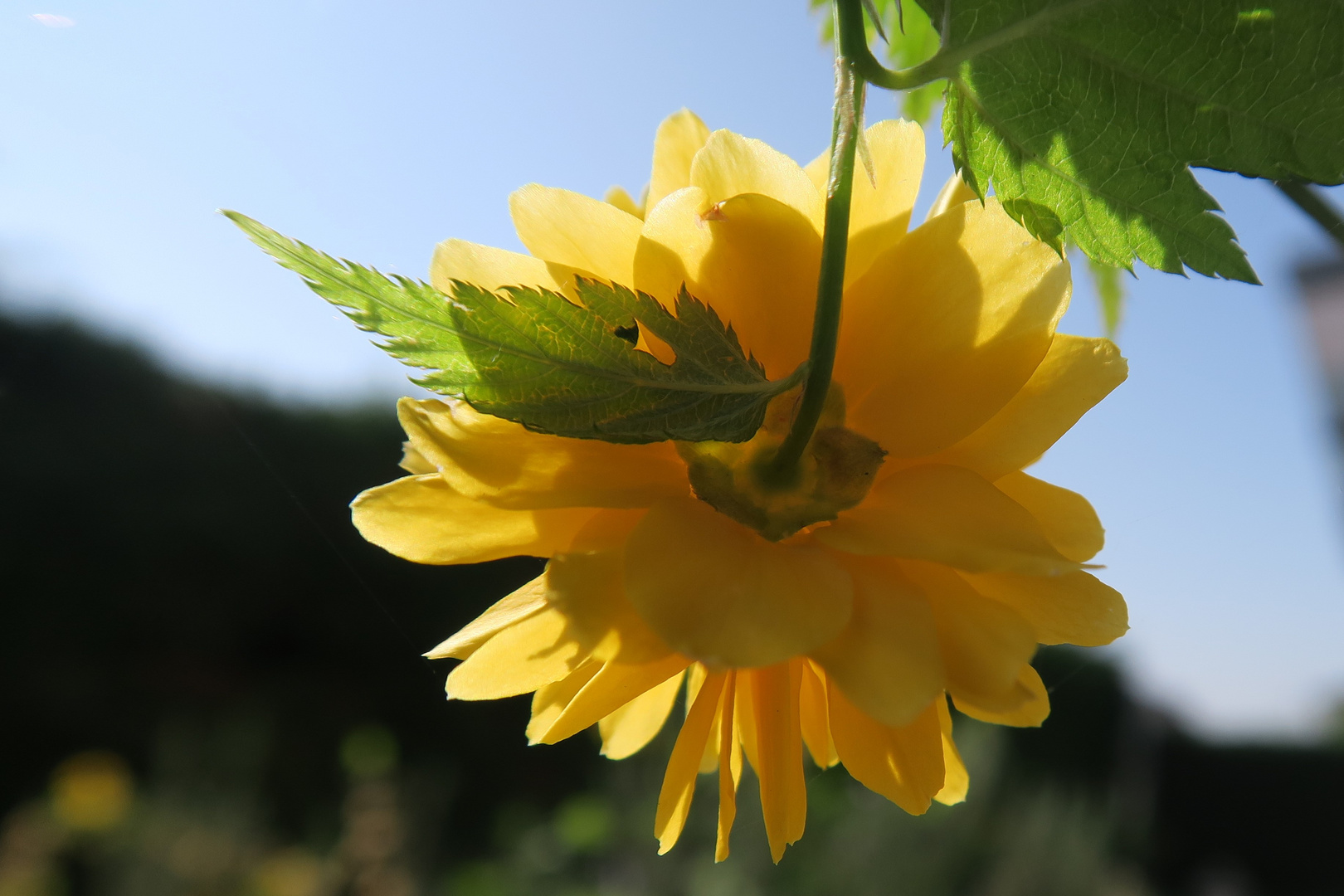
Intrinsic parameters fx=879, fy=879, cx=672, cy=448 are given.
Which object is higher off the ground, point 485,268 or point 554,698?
point 485,268

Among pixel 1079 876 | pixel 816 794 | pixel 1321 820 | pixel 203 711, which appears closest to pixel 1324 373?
pixel 1079 876

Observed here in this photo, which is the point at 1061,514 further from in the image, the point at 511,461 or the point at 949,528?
the point at 511,461

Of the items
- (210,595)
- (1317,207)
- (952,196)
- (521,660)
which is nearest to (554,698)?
(521,660)

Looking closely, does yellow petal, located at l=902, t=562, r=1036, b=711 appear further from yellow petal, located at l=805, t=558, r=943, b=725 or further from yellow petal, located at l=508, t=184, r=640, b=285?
yellow petal, located at l=508, t=184, r=640, b=285

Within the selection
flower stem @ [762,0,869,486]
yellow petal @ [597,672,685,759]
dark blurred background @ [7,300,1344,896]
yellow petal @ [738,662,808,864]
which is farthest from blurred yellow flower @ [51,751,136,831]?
flower stem @ [762,0,869,486]

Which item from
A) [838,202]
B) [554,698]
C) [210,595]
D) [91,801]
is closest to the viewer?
[838,202]

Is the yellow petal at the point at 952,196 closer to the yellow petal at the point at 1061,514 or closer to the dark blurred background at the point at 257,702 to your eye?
the yellow petal at the point at 1061,514

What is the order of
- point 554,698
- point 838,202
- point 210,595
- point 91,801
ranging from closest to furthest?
point 838,202 → point 554,698 → point 91,801 → point 210,595
